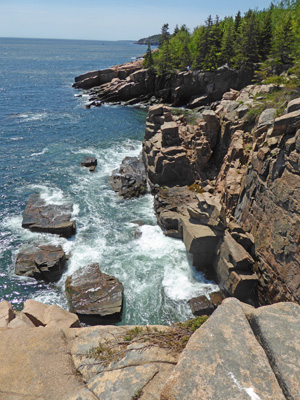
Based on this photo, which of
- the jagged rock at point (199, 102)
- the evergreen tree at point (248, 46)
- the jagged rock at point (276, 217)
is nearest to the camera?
the jagged rock at point (276, 217)

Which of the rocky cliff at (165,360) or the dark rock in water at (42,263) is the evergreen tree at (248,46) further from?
the rocky cliff at (165,360)

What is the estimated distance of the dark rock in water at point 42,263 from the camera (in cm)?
2006

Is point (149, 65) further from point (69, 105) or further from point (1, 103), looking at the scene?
point (1, 103)

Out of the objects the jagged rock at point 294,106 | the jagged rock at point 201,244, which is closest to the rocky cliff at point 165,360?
the jagged rock at point 201,244

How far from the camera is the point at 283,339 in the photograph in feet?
17.9

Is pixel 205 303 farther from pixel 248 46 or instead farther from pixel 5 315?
pixel 248 46

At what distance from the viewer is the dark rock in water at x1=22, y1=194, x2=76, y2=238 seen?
80.4ft

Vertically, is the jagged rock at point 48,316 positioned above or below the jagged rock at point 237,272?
above

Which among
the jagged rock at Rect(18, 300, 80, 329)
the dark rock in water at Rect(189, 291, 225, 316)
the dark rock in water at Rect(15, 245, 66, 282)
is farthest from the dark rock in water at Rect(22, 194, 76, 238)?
the dark rock in water at Rect(189, 291, 225, 316)

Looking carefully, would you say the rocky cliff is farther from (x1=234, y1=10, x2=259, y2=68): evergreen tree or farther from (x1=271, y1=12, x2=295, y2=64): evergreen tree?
(x1=234, y1=10, x2=259, y2=68): evergreen tree

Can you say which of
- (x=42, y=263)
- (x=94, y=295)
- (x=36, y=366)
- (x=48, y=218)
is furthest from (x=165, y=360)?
(x=48, y=218)

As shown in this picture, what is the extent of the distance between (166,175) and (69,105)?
169 ft

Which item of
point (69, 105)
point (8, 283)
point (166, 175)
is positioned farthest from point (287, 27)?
point (8, 283)

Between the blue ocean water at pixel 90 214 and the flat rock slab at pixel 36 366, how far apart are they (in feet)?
30.8
